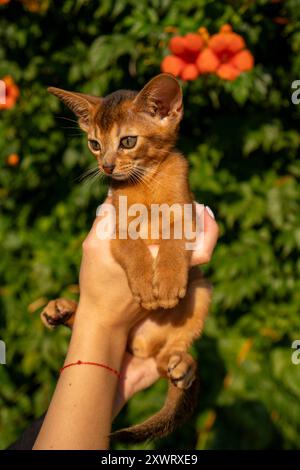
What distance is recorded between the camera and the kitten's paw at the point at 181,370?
206 cm

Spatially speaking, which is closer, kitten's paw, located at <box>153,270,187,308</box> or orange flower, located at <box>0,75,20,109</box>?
kitten's paw, located at <box>153,270,187,308</box>

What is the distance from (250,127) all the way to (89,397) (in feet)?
5.74

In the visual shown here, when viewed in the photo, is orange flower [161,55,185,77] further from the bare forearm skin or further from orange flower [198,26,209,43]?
the bare forearm skin

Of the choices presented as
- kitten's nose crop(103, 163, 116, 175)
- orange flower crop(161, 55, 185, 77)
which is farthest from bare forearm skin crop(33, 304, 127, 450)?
orange flower crop(161, 55, 185, 77)

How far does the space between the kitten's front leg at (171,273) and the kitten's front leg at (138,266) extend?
26mm

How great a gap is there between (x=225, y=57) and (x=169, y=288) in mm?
1175

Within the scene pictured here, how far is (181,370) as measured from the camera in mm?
2055

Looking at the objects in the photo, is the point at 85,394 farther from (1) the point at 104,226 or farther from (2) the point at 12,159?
(2) the point at 12,159

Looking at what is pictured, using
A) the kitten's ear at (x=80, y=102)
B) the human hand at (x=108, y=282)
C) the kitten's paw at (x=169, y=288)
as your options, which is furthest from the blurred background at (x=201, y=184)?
the kitten's paw at (x=169, y=288)

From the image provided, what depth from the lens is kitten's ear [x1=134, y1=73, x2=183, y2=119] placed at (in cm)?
202

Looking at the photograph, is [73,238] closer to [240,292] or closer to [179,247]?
[240,292]

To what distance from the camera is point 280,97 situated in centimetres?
294

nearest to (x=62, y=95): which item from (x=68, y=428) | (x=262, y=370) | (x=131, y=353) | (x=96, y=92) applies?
(x=96, y=92)

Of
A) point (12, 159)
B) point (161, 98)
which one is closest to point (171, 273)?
point (161, 98)
